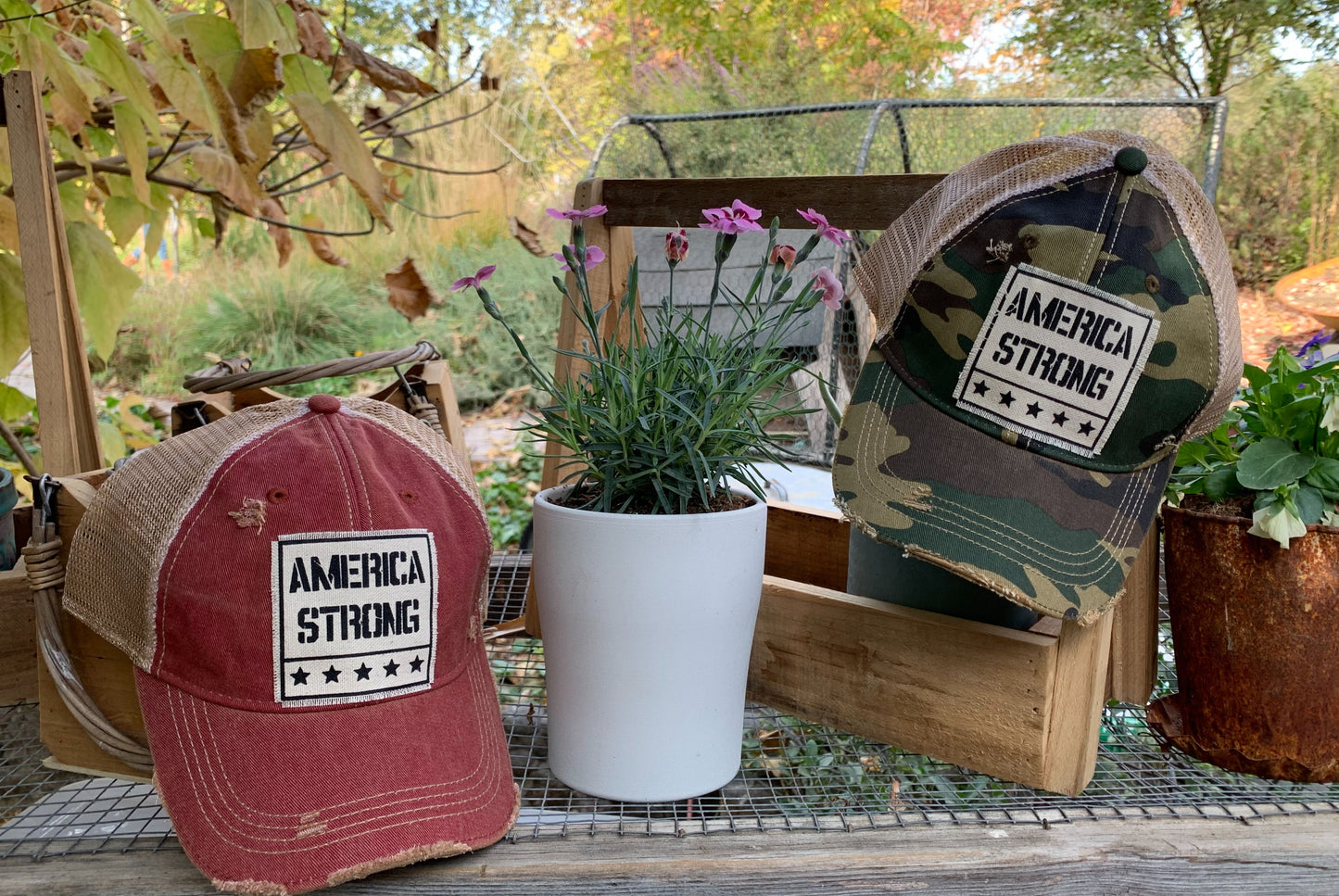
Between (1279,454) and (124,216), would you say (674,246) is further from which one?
(124,216)

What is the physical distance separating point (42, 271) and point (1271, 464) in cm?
108

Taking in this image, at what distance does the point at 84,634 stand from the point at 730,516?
518mm

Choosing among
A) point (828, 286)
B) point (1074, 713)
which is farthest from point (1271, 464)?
point (828, 286)

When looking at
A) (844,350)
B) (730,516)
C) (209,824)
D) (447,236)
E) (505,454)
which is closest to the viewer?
(209,824)

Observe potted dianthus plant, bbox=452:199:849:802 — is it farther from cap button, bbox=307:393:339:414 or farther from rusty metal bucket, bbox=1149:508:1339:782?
rusty metal bucket, bbox=1149:508:1339:782

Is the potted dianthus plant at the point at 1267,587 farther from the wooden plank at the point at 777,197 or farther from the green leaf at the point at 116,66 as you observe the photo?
the green leaf at the point at 116,66

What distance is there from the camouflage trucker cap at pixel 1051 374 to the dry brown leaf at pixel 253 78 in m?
0.63

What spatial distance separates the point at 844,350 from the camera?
251cm

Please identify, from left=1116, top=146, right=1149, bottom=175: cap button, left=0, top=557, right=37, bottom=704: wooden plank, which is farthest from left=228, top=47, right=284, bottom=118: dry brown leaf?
left=1116, top=146, right=1149, bottom=175: cap button

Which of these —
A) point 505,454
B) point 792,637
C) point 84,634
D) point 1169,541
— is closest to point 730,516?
point 792,637

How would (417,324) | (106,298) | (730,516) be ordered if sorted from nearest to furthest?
(730,516)
(106,298)
(417,324)

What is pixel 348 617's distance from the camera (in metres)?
0.68

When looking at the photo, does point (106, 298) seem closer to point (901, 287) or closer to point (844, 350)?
point (901, 287)

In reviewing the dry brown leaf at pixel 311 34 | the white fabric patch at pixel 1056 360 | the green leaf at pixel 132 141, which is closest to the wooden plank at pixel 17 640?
the green leaf at pixel 132 141
